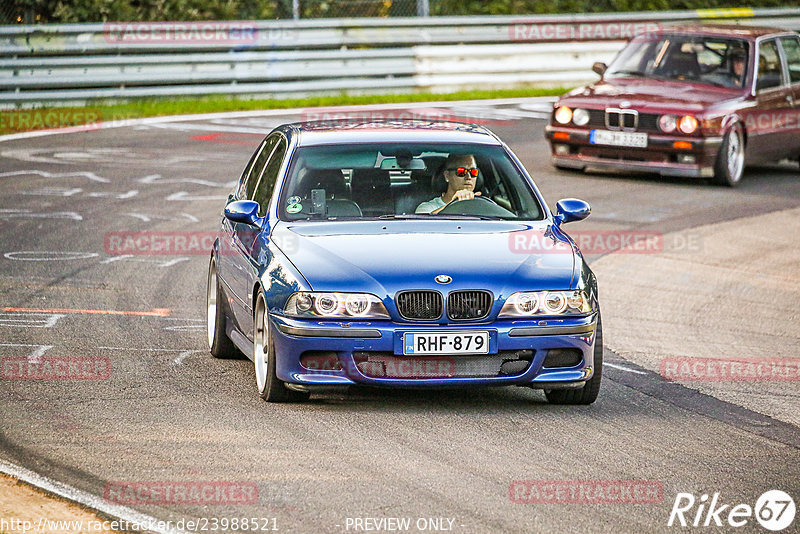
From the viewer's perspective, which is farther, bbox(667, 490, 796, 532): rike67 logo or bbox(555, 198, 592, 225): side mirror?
bbox(555, 198, 592, 225): side mirror

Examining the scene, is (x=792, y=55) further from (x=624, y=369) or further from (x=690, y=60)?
(x=624, y=369)

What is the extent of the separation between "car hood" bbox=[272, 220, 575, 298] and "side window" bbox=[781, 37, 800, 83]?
11.2m

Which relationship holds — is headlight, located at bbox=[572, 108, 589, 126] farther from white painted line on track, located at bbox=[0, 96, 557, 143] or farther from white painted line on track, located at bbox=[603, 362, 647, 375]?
white painted line on track, located at bbox=[603, 362, 647, 375]

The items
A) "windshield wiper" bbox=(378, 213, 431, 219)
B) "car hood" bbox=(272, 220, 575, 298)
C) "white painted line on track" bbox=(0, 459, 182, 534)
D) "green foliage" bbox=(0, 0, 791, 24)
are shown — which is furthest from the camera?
"green foliage" bbox=(0, 0, 791, 24)

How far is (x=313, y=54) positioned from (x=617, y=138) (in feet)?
25.4

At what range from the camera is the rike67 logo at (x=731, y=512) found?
17.9ft

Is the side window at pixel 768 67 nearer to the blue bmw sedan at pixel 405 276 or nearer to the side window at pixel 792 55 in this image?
the side window at pixel 792 55

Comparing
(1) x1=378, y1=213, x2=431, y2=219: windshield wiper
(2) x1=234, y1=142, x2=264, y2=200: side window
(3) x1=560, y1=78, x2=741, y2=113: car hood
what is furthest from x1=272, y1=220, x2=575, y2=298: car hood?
(3) x1=560, y1=78, x2=741, y2=113: car hood

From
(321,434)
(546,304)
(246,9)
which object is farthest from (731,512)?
(246,9)

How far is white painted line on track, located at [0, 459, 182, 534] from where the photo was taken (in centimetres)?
533

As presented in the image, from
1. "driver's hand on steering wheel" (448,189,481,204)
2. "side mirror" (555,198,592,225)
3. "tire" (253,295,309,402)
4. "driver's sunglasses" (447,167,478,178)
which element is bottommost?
"tire" (253,295,309,402)

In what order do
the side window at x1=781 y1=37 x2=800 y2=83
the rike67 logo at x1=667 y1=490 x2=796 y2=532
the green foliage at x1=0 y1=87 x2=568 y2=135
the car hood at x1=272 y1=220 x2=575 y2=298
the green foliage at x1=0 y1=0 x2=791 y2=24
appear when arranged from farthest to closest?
1. the green foliage at x1=0 y1=0 x2=791 y2=24
2. the green foliage at x1=0 y1=87 x2=568 y2=135
3. the side window at x1=781 y1=37 x2=800 y2=83
4. the car hood at x1=272 y1=220 x2=575 y2=298
5. the rike67 logo at x1=667 y1=490 x2=796 y2=532

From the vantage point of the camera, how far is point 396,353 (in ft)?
23.1

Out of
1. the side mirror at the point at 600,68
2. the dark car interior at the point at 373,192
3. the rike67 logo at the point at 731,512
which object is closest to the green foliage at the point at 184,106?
the side mirror at the point at 600,68
